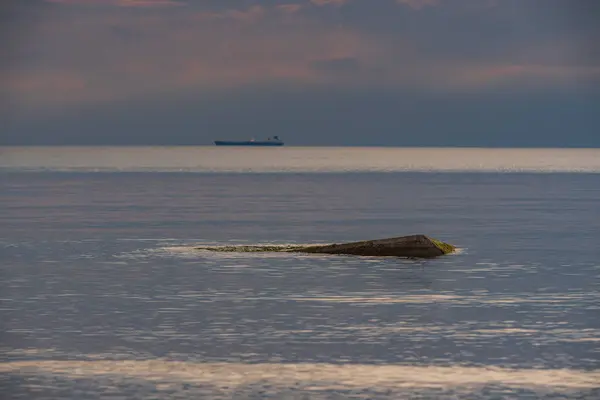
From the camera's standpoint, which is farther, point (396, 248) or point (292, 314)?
point (396, 248)

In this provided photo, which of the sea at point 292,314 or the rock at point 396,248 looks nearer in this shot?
the sea at point 292,314

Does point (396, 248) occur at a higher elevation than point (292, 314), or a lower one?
higher

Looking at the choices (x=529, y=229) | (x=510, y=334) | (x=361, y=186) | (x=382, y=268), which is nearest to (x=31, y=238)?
(x=382, y=268)

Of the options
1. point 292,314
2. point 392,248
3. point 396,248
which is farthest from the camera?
point 392,248

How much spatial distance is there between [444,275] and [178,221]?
34.1 meters

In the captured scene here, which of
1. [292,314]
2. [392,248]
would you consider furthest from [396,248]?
[292,314]

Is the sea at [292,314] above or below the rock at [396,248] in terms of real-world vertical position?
below

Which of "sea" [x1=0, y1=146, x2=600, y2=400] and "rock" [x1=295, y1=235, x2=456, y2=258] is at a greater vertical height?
"rock" [x1=295, y1=235, x2=456, y2=258]

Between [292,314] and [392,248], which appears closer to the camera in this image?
[292,314]

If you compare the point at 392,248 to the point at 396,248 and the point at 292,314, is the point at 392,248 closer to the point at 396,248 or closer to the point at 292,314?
the point at 396,248

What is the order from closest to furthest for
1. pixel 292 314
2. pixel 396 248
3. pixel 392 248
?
pixel 292 314 → pixel 396 248 → pixel 392 248

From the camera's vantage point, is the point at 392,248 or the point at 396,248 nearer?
the point at 396,248

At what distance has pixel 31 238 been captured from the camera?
6297 cm

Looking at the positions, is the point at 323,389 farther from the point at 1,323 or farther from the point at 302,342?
the point at 1,323
